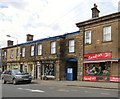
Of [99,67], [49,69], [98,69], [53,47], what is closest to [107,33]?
[99,67]

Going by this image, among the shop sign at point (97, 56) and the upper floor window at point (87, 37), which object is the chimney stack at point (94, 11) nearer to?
the upper floor window at point (87, 37)

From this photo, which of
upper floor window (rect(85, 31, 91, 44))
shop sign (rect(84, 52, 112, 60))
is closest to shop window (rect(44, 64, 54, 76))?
shop sign (rect(84, 52, 112, 60))

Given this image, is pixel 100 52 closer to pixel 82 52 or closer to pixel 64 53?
pixel 82 52

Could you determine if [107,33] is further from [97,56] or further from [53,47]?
[53,47]

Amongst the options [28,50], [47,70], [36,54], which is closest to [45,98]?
[47,70]

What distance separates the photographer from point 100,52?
27.7m

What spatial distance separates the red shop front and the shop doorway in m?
2.97

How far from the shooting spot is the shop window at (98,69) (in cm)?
2708

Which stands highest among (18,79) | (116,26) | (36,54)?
(116,26)

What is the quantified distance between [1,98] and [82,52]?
1704 cm

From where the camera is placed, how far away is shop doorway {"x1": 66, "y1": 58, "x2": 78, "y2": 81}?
32594mm

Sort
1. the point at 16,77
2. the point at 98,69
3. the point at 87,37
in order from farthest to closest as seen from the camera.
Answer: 1. the point at 87,37
2. the point at 16,77
3. the point at 98,69

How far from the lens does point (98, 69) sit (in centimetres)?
2816

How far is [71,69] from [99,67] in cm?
537
